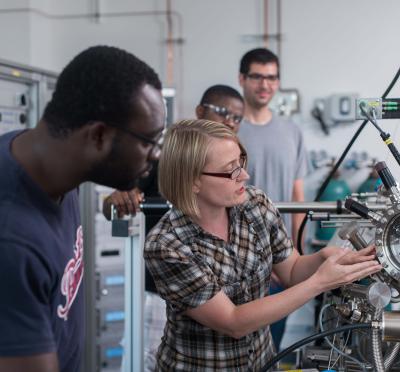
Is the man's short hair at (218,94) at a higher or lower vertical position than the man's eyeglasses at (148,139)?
higher

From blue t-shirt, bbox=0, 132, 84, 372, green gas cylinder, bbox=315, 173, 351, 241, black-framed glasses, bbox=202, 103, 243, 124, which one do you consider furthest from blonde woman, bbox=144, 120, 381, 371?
green gas cylinder, bbox=315, 173, 351, 241

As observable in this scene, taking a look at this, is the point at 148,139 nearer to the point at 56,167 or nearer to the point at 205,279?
the point at 56,167

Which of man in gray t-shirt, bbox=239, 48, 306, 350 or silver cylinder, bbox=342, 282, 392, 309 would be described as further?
man in gray t-shirt, bbox=239, 48, 306, 350

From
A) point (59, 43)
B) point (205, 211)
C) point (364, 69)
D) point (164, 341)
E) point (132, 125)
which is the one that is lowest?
point (164, 341)

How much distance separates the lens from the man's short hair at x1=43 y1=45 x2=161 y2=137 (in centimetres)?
78

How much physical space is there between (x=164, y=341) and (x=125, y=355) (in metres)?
0.45

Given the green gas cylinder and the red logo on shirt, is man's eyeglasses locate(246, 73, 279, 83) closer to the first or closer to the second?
the green gas cylinder

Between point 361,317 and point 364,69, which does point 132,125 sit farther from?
point 364,69

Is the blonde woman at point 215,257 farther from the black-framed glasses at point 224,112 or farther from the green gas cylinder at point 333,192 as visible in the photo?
the green gas cylinder at point 333,192

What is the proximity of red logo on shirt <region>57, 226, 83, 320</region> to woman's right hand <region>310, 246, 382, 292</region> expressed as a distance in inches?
16.0

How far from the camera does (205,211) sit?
48.9 inches

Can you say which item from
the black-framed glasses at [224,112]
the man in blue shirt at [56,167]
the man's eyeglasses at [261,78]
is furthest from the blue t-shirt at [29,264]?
the man's eyeglasses at [261,78]

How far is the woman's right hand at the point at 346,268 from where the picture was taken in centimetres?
101

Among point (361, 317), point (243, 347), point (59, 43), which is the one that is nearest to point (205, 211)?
point (243, 347)
